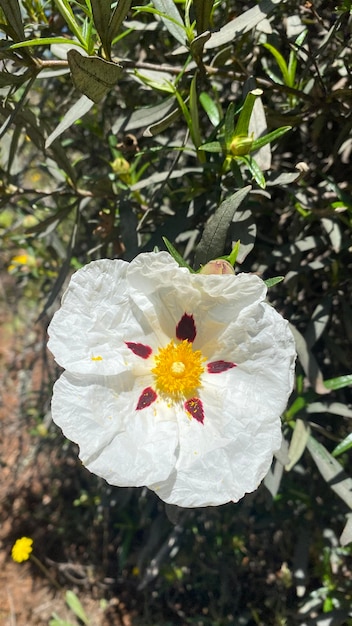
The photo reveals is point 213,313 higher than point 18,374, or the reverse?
point 213,313

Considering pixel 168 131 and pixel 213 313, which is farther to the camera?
pixel 168 131

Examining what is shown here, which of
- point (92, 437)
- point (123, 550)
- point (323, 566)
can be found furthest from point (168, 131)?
point (123, 550)

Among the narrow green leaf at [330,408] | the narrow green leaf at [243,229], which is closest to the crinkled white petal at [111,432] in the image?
the narrow green leaf at [243,229]

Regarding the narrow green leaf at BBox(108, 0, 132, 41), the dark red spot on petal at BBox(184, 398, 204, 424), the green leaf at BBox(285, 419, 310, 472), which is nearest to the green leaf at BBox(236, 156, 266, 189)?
the narrow green leaf at BBox(108, 0, 132, 41)

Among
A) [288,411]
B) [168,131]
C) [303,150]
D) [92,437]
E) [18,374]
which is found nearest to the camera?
[92,437]

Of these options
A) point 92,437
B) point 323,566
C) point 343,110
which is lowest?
point 323,566

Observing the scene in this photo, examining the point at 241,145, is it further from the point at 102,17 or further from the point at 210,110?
the point at 102,17

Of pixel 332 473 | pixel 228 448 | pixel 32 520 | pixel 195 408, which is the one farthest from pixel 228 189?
pixel 32 520

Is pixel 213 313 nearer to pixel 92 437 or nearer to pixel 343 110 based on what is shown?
pixel 92 437
